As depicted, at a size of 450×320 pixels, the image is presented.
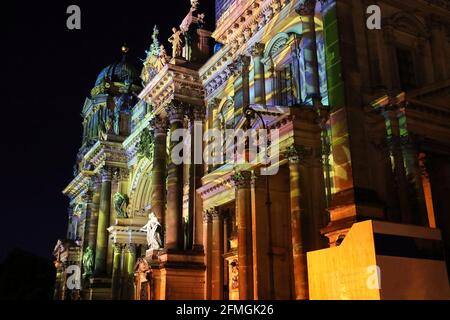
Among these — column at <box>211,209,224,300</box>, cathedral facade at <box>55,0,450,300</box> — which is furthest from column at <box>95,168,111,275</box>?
column at <box>211,209,224,300</box>

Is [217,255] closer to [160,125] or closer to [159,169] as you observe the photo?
[159,169]

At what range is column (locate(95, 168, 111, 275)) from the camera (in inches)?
1436

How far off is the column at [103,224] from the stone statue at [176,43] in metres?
13.1

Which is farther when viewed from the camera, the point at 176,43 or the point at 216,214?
the point at 176,43

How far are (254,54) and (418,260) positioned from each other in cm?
1579

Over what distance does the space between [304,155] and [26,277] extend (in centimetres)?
3740

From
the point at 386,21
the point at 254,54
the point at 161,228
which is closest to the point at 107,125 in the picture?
the point at 161,228

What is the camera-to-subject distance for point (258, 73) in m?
23.7

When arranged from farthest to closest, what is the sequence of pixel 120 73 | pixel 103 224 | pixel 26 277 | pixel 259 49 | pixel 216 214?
1. pixel 120 73
2. pixel 26 277
3. pixel 103 224
4. pixel 216 214
5. pixel 259 49

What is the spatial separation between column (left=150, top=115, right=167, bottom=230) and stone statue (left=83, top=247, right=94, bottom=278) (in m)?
11.4

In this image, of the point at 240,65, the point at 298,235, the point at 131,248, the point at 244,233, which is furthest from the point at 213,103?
the point at 131,248

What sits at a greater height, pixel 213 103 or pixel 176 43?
pixel 176 43

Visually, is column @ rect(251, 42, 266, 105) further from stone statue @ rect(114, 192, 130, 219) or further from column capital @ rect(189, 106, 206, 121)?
stone statue @ rect(114, 192, 130, 219)
